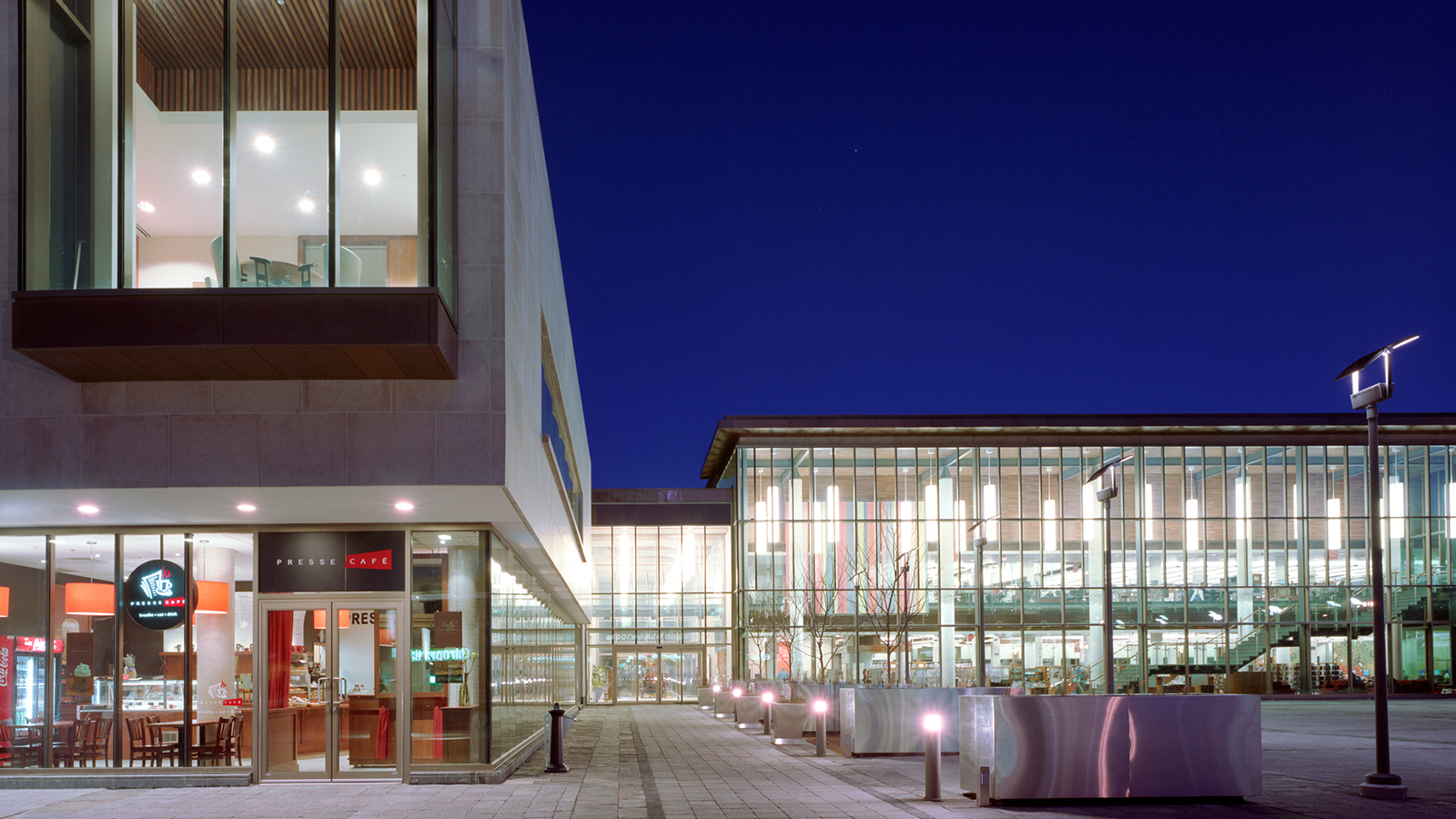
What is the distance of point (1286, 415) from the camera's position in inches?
1822

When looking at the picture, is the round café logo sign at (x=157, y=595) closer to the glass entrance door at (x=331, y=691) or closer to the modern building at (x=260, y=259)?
the modern building at (x=260, y=259)

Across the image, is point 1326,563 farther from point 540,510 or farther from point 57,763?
point 57,763

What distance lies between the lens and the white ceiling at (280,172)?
1307 centimetres

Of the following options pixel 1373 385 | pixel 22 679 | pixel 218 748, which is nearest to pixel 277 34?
pixel 218 748

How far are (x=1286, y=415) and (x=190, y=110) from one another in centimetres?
4305

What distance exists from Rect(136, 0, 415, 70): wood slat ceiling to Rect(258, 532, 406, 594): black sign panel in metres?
6.68

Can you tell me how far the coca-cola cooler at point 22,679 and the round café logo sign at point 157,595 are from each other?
4.20ft

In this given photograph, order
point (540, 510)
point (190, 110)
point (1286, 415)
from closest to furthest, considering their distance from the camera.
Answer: point (190, 110) → point (540, 510) → point (1286, 415)

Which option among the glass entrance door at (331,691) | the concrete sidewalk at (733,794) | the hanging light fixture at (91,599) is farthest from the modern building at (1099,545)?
the hanging light fixture at (91,599)

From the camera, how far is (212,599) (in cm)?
1717

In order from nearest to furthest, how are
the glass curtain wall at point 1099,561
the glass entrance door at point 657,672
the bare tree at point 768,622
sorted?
1. the glass curtain wall at point 1099,561
2. the bare tree at point 768,622
3. the glass entrance door at point 657,672

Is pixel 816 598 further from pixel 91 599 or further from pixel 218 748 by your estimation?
pixel 91 599

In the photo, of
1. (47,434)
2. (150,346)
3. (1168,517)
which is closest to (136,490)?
(47,434)

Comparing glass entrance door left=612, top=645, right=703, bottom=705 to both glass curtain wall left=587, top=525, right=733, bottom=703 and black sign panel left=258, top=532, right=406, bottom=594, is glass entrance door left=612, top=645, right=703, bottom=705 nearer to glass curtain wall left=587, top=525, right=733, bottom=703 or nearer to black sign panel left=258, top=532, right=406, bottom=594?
glass curtain wall left=587, top=525, right=733, bottom=703
